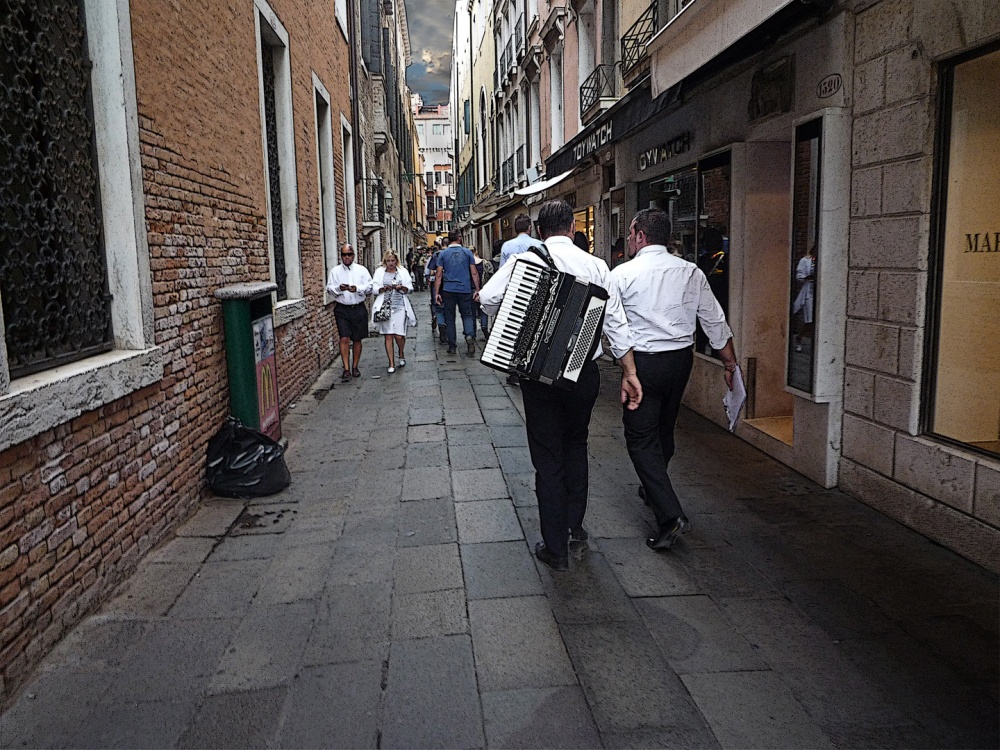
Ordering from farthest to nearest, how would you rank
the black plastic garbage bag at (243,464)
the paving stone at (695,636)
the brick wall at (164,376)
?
the black plastic garbage bag at (243,464), the brick wall at (164,376), the paving stone at (695,636)

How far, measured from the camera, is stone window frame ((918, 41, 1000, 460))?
4.27 m

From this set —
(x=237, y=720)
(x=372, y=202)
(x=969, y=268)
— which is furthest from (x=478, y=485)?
(x=372, y=202)

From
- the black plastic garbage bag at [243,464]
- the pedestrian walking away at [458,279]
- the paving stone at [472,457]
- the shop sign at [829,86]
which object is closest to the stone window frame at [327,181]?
the pedestrian walking away at [458,279]

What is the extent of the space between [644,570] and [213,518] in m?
2.81

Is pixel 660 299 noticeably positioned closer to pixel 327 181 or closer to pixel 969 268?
pixel 969 268

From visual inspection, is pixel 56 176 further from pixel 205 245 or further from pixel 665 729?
pixel 665 729

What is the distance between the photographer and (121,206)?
170 inches

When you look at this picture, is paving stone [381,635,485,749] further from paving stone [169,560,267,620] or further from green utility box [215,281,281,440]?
green utility box [215,281,281,440]

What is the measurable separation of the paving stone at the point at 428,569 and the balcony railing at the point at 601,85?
9886mm

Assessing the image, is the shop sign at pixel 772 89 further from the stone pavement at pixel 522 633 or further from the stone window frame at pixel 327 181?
the stone window frame at pixel 327 181

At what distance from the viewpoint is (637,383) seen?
13.3 feet

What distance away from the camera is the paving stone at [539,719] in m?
2.61

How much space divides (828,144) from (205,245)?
4411 mm

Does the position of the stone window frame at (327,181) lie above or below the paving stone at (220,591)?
above
